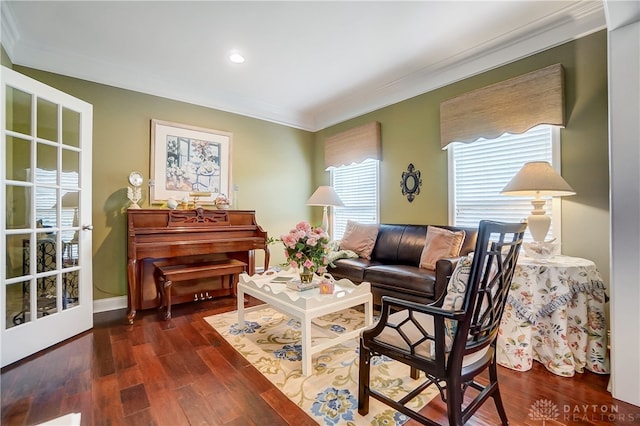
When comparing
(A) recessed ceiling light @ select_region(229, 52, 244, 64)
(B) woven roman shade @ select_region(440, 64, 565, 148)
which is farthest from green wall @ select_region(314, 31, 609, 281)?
(A) recessed ceiling light @ select_region(229, 52, 244, 64)

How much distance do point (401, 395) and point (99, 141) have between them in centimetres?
378

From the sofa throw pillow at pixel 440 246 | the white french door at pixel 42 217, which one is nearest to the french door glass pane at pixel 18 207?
the white french door at pixel 42 217

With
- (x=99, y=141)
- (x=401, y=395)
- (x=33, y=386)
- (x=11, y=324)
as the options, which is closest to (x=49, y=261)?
(x=11, y=324)

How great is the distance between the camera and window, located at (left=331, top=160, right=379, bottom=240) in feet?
14.0

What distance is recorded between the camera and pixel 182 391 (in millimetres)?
1793

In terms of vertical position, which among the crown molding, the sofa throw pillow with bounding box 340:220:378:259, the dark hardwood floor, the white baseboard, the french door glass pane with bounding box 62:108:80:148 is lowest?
the dark hardwood floor

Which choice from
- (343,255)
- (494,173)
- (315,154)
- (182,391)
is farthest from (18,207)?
(494,173)

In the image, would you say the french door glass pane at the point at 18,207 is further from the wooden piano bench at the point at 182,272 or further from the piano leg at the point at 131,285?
the wooden piano bench at the point at 182,272

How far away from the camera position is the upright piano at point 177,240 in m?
2.99

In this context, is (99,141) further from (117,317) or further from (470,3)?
(470,3)

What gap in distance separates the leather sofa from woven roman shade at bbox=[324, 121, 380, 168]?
1105mm

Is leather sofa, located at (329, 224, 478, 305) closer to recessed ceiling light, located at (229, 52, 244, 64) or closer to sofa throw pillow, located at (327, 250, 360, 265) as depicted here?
sofa throw pillow, located at (327, 250, 360, 265)

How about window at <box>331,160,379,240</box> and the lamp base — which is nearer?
the lamp base

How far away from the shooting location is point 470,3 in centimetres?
232
